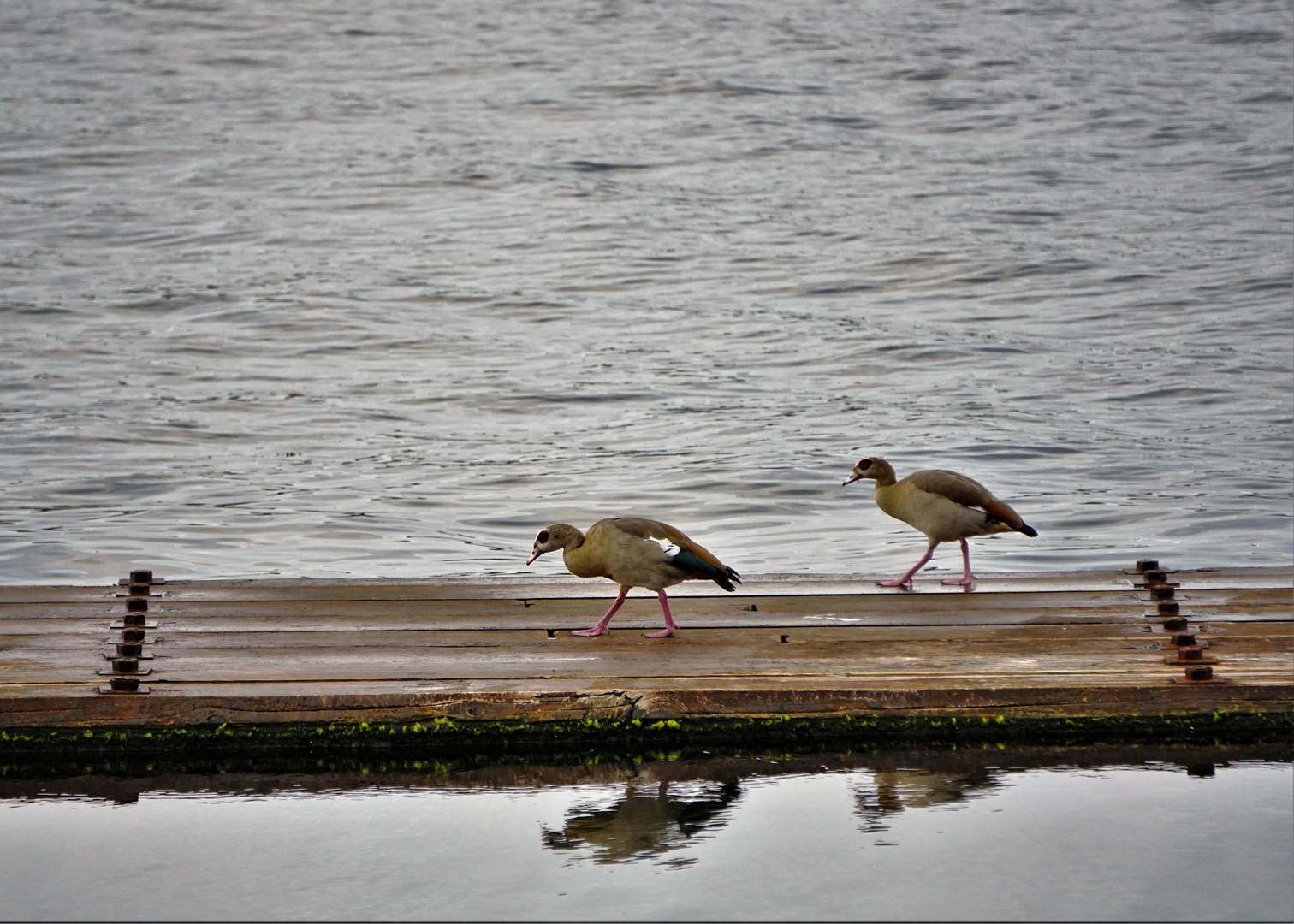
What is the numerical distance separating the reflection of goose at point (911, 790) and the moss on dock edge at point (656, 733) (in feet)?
0.96

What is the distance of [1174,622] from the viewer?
23.8ft

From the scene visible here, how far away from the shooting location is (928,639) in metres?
7.39

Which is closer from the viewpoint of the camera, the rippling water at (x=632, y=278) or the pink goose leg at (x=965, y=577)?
the pink goose leg at (x=965, y=577)

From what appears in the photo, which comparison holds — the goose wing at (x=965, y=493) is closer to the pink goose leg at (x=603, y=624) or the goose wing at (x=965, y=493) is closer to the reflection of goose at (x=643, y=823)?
the pink goose leg at (x=603, y=624)

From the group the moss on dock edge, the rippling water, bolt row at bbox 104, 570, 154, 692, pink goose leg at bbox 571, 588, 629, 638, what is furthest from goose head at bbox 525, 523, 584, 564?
the rippling water

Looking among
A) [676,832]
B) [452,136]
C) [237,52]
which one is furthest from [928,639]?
[237,52]

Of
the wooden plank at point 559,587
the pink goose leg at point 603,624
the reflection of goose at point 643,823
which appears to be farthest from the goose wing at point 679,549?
the reflection of goose at point 643,823

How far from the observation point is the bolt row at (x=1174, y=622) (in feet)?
21.6

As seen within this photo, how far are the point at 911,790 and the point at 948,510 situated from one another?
10.0 feet

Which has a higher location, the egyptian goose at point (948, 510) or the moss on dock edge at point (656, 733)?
the egyptian goose at point (948, 510)

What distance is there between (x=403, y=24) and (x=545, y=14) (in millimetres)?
5644

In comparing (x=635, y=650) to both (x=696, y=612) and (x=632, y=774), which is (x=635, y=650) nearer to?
(x=696, y=612)

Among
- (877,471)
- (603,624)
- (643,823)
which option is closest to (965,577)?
(877,471)

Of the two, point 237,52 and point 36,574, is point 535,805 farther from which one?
point 237,52
